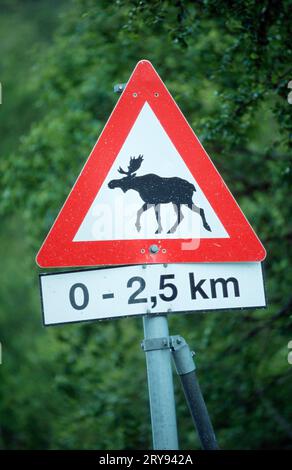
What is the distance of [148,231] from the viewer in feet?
9.02

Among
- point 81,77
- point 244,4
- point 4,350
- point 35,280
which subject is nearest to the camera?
point 244,4

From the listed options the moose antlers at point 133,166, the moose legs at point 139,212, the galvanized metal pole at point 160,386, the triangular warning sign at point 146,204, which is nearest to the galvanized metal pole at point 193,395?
the galvanized metal pole at point 160,386

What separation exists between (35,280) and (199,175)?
549cm

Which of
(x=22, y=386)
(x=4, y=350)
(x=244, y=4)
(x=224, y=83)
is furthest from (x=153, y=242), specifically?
(x=4, y=350)

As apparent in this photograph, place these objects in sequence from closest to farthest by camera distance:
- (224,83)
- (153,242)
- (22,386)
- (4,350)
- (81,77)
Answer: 1. (153,242)
2. (224,83)
3. (81,77)
4. (22,386)
5. (4,350)

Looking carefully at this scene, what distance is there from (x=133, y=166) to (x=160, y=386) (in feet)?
2.74

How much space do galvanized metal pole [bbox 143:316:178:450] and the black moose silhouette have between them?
0.39 m

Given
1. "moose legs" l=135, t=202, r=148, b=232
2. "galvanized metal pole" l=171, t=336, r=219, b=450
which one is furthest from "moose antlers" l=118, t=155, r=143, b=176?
A: "galvanized metal pole" l=171, t=336, r=219, b=450

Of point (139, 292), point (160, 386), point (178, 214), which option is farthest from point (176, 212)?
point (160, 386)

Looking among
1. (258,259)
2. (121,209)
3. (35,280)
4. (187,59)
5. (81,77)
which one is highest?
(81,77)

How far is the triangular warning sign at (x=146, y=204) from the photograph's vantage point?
9.02 feet

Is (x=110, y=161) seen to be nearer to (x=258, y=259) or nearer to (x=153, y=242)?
(x=153, y=242)

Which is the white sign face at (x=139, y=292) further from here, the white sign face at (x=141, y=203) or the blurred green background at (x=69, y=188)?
the blurred green background at (x=69, y=188)

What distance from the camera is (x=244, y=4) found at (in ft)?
12.6
